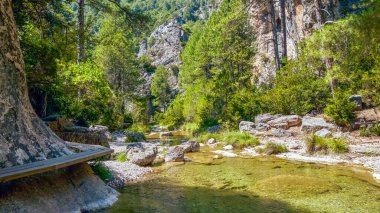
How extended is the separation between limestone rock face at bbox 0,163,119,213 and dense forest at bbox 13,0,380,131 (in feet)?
15.4

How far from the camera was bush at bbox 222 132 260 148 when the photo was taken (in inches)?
574

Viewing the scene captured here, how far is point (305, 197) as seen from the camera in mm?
6387

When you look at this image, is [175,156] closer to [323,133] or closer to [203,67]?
[323,133]

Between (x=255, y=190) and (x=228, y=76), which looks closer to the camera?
(x=255, y=190)

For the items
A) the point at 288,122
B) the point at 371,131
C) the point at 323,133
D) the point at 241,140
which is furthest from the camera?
the point at 288,122

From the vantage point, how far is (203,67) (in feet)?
121

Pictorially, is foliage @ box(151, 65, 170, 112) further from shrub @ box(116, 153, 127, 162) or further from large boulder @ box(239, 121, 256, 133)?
shrub @ box(116, 153, 127, 162)

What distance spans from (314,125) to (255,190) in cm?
955

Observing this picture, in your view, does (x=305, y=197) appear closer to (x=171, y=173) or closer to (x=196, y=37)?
(x=171, y=173)

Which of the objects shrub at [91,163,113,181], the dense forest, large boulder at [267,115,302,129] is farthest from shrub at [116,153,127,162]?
large boulder at [267,115,302,129]

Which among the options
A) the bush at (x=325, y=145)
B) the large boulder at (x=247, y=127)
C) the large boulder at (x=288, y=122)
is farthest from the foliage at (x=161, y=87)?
the bush at (x=325, y=145)

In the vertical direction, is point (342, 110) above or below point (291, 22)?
below

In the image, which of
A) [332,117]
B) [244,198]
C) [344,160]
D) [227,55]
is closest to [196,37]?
[227,55]

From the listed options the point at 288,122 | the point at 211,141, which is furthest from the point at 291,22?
the point at 211,141
